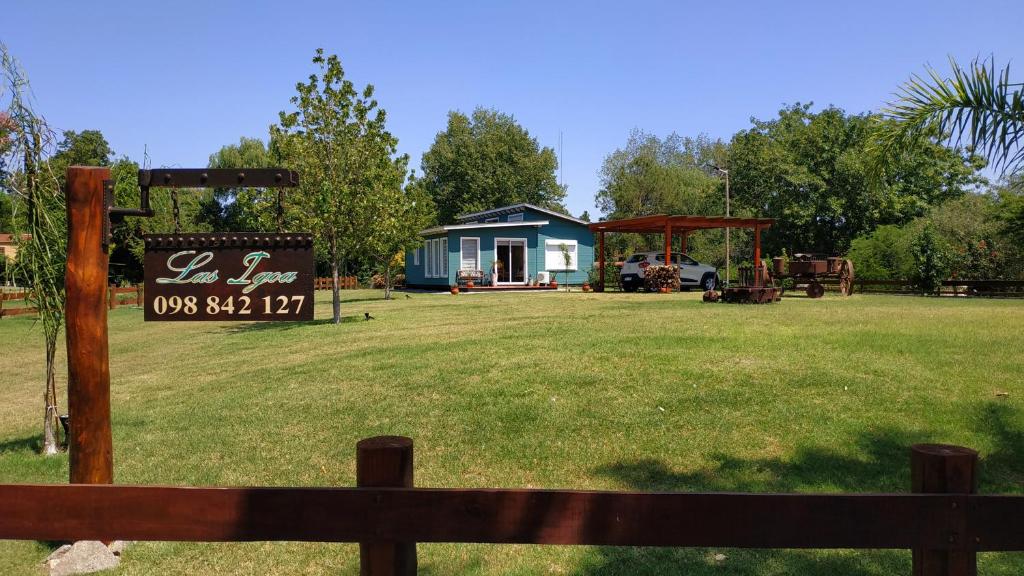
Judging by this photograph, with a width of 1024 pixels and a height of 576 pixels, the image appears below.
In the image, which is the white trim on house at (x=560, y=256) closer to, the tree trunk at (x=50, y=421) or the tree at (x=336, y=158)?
the tree at (x=336, y=158)

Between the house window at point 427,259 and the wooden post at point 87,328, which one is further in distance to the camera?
the house window at point 427,259

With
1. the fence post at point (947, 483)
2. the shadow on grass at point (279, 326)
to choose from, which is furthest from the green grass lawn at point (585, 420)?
the shadow on grass at point (279, 326)

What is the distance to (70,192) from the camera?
12.9ft

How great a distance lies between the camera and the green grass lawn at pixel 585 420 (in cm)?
514

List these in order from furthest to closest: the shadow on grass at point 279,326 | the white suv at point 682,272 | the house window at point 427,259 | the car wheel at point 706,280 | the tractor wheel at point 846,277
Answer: the house window at point 427,259, the car wheel at point 706,280, the white suv at point 682,272, the tractor wheel at point 846,277, the shadow on grass at point 279,326

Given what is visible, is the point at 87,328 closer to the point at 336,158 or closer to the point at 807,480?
the point at 807,480

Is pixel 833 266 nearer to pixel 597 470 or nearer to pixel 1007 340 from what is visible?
pixel 1007 340

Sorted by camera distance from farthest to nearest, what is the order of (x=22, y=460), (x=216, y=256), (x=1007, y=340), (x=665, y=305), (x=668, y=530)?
(x=665, y=305), (x=1007, y=340), (x=22, y=460), (x=216, y=256), (x=668, y=530)

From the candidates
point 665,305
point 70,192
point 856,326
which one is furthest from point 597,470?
point 665,305

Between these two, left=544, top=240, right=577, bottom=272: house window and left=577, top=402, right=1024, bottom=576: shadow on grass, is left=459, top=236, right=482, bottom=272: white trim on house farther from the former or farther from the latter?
left=577, top=402, right=1024, bottom=576: shadow on grass

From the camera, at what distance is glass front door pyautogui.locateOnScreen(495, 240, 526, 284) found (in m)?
36.1

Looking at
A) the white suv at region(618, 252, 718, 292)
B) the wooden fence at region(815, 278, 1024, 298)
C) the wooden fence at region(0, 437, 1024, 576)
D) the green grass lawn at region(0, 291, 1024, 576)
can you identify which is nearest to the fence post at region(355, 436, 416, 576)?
the wooden fence at region(0, 437, 1024, 576)

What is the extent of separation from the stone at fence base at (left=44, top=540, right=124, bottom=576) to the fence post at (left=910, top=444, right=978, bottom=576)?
506 centimetres

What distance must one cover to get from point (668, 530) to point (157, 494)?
5.40 ft
